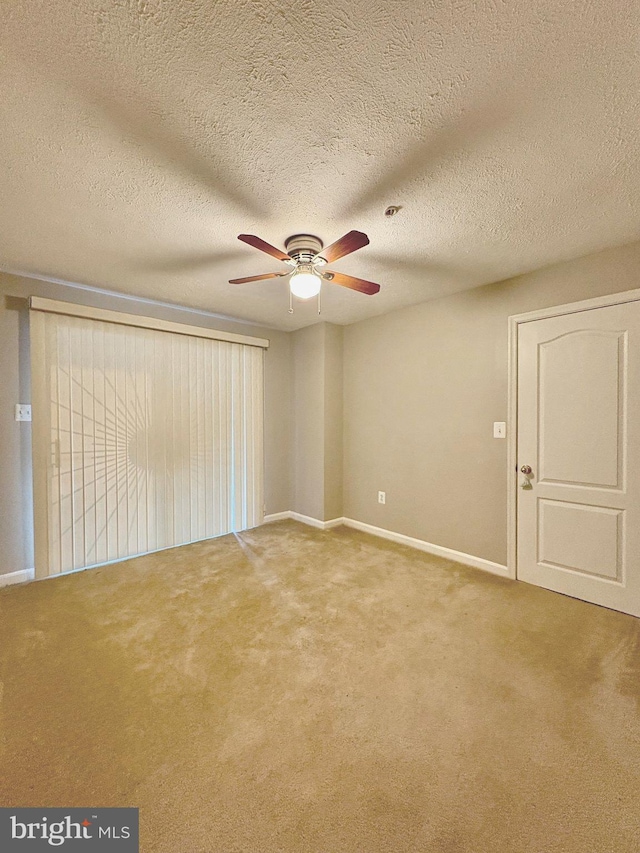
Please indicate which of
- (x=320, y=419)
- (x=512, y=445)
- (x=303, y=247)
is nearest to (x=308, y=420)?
(x=320, y=419)

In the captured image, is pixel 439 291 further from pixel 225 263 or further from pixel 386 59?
pixel 386 59

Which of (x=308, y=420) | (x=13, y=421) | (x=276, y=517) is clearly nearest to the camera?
(x=13, y=421)

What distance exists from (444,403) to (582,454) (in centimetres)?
114

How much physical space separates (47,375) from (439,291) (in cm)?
337

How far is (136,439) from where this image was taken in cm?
333

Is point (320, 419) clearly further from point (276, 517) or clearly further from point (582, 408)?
point (582, 408)

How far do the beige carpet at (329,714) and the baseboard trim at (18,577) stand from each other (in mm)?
131

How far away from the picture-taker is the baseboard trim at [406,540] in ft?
9.80

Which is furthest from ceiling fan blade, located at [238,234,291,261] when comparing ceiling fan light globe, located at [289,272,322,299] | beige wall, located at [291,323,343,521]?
beige wall, located at [291,323,343,521]

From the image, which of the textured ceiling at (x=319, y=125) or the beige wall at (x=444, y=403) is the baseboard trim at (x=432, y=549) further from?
the textured ceiling at (x=319, y=125)

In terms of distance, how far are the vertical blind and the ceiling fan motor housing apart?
1.91 meters

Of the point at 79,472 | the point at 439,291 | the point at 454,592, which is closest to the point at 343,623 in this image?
the point at 454,592

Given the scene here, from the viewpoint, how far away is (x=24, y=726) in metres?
1.50

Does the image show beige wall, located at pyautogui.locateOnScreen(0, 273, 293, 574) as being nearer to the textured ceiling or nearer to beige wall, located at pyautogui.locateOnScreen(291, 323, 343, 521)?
the textured ceiling
